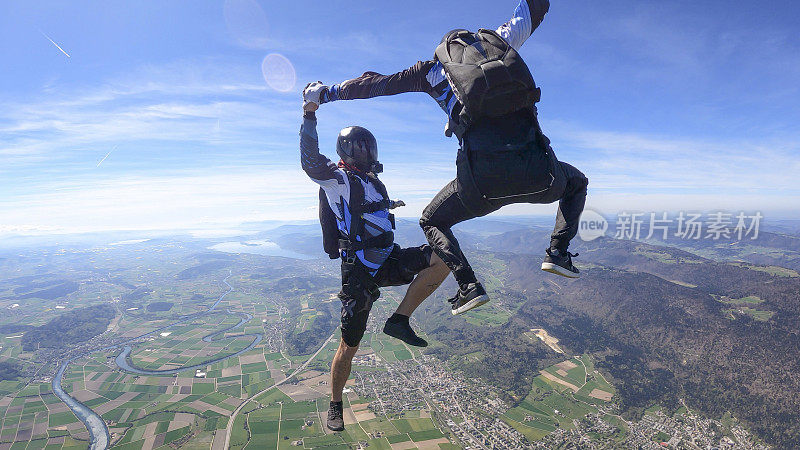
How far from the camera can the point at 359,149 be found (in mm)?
5664

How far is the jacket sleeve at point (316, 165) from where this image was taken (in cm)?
467

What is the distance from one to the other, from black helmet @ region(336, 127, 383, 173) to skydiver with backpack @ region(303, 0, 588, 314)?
1706 millimetres

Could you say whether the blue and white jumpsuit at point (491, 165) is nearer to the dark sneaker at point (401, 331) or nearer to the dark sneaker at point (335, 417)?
the dark sneaker at point (401, 331)

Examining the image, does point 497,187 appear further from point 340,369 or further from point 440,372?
point 440,372

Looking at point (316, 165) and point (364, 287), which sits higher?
point (316, 165)

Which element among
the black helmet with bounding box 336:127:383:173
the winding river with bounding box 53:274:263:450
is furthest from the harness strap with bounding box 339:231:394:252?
the winding river with bounding box 53:274:263:450

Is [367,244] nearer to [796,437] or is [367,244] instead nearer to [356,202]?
[356,202]

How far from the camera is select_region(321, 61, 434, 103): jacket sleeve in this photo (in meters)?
3.67

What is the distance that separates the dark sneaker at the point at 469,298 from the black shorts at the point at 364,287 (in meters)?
1.78

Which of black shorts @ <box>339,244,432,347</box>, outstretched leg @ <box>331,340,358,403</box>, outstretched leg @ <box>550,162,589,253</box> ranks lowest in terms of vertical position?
outstretched leg @ <box>331,340,358,403</box>

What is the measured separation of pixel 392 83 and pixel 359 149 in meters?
2.08

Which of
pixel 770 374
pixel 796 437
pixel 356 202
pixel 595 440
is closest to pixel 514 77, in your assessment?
pixel 356 202

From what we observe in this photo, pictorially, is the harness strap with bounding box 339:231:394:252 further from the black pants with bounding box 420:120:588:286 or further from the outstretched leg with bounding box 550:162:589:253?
the outstretched leg with bounding box 550:162:589:253

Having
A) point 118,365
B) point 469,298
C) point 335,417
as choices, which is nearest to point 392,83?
point 469,298
